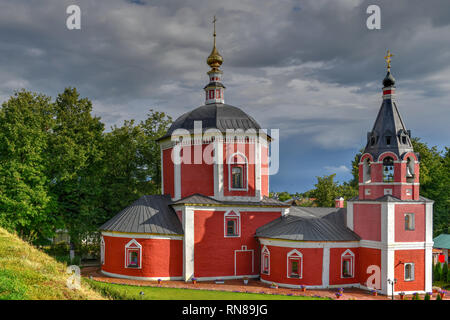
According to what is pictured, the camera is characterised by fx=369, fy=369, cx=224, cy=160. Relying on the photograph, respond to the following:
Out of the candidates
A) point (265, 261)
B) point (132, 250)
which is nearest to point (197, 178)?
point (132, 250)

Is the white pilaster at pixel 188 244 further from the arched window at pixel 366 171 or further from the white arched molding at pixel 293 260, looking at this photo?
the arched window at pixel 366 171

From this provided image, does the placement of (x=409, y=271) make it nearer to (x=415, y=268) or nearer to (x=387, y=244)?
(x=415, y=268)

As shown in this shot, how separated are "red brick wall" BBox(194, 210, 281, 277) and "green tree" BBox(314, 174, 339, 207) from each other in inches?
561

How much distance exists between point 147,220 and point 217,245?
4599 mm

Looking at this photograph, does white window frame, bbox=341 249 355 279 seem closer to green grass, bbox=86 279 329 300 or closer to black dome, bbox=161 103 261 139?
green grass, bbox=86 279 329 300

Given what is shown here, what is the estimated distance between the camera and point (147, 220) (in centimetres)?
2280

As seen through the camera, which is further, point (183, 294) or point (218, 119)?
point (218, 119)

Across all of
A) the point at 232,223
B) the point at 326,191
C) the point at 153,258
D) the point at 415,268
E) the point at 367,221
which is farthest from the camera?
the point at 326,191

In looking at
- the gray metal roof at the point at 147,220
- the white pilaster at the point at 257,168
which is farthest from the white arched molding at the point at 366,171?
the gray metal roof at the point at 147,220

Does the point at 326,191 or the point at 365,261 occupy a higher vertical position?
the point at 326,191

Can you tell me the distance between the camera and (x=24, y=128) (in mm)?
25297

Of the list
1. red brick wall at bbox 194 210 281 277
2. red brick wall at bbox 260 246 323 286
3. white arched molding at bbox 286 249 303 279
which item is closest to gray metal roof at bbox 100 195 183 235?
red brick wall at bbox 194 210 281 277

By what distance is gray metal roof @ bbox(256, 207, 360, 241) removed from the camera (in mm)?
20719

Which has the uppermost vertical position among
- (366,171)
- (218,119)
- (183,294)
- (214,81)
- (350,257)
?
(214,81)
